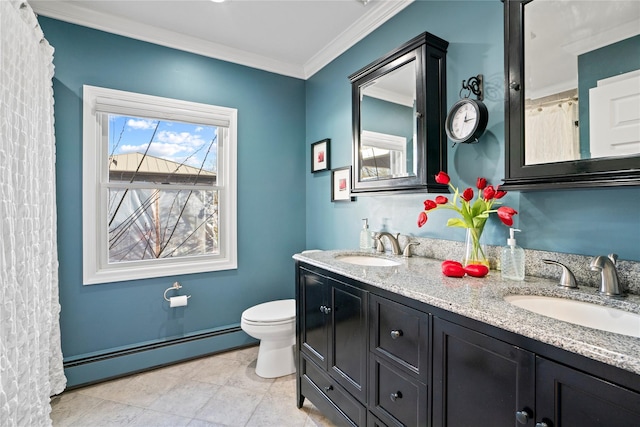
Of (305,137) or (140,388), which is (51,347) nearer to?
(140,388)

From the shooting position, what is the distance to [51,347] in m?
1.91

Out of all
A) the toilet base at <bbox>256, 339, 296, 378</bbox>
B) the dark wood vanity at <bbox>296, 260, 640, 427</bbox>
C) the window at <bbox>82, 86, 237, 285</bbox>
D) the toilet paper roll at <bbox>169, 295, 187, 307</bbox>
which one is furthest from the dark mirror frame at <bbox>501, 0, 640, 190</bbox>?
the toilet paper roll at <bbox>169, 295, 187, 307</bbox>

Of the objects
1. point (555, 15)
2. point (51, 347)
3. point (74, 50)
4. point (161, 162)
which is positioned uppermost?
point (74, 50)

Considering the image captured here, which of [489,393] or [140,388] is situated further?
[140,388]

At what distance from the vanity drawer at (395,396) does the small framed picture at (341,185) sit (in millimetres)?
1353

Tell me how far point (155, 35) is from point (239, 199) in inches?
54.9

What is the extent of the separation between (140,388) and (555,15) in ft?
9.96

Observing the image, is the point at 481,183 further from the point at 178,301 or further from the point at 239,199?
the point at 178,301

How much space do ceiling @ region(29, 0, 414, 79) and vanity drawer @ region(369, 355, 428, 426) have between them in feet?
6.67

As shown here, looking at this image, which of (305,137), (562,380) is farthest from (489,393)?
(305,137)

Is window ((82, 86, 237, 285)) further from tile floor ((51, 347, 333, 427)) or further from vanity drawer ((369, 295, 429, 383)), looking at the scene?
vanity drawer ((369, 295, 429, 383))

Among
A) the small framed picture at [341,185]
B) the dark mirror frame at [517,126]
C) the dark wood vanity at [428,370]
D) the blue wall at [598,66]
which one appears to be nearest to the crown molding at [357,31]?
the dark mirror frame at [517,126]

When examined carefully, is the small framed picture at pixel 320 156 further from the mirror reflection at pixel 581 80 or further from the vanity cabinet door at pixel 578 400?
the vanity cabinet door at pixel 578 400

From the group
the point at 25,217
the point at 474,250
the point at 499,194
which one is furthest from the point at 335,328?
the point at 25,217
